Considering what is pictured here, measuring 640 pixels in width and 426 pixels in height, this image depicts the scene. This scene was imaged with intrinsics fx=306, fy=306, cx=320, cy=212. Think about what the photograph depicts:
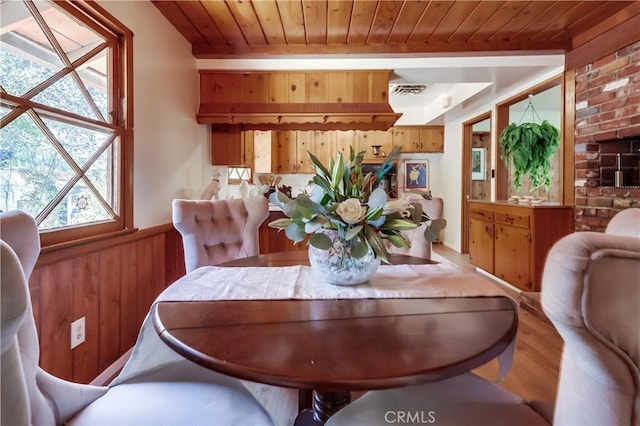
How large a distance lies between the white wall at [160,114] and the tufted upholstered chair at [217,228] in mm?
504

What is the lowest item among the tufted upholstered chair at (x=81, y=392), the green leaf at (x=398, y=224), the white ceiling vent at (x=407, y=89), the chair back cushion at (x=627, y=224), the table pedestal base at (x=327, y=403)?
the table pedestal base at (x=327, y=403)

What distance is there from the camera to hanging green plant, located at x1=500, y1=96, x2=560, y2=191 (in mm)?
3115

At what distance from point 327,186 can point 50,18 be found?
1.57 metres

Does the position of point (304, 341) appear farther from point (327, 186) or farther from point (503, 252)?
point (503, 252)

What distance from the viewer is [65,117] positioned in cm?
147

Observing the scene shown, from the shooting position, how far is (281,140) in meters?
4.36

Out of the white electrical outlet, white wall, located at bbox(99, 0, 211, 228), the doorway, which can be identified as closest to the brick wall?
the doorway

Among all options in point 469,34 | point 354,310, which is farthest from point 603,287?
point 469,34

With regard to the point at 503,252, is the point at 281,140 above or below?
above

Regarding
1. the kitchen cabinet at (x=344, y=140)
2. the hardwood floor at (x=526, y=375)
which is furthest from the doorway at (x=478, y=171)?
the hardwood floor at (x=526, y=375)

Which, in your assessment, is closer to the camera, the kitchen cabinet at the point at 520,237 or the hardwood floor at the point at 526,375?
the hardwood floor at the point at 526,375

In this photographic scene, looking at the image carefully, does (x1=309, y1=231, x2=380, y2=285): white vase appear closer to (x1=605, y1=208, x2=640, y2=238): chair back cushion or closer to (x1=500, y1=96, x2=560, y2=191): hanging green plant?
(x1=605, y1=208, x2=640, y2=238): chair back cushion

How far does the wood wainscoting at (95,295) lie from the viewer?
135cm

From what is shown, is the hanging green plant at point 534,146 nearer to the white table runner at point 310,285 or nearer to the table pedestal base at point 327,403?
the white table runner at point 310,285
